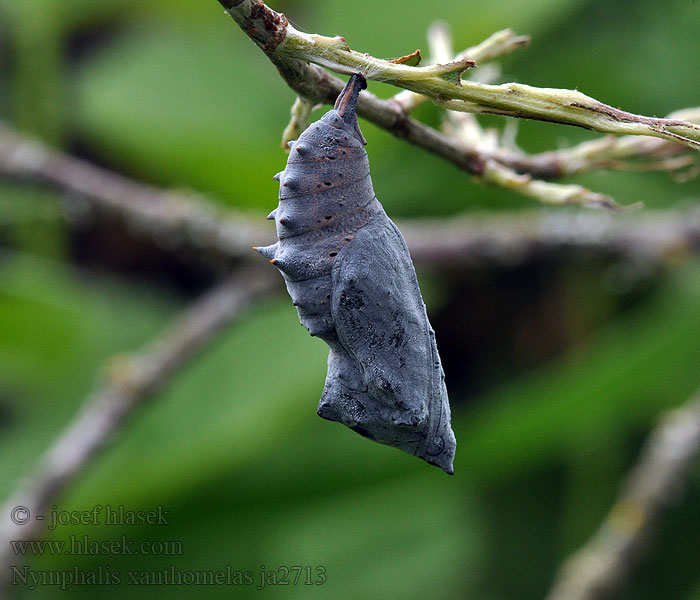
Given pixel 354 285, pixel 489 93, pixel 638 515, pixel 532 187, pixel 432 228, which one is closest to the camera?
pixel 489 93

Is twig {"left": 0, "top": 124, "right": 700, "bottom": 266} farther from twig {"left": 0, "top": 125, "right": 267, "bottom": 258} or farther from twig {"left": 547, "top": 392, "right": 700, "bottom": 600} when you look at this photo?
twig {"left": 547, "top": 392, "right": 700, "bottom": 600}

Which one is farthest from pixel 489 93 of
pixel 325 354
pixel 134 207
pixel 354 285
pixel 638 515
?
pixel 134 207

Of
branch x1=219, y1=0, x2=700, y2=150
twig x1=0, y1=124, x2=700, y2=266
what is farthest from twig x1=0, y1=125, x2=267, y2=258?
branch x1=219, y1=0, x2=700, y2=150

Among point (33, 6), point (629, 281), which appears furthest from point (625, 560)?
point (33, 6)

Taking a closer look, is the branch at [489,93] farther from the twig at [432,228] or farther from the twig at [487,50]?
the twig at [432,228]

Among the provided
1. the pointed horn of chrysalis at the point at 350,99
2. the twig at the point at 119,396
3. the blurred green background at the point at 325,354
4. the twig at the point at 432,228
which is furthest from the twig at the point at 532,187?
the twig at the point at 119,396

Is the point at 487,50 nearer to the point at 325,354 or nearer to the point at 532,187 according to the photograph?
the point at 532,187

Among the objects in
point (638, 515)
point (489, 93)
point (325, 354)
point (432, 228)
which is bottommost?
point (638, 515)
